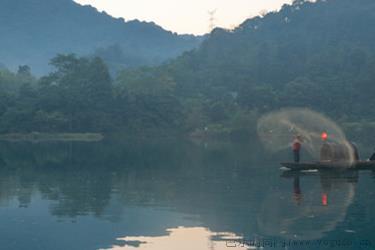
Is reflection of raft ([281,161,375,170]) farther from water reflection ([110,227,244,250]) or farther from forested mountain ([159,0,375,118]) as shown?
forested mountain ([159,0,375,118])

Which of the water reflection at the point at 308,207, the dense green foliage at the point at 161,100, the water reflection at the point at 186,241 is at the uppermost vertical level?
the dense green foliage at the point at 161,100

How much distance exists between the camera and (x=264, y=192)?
36625 mm

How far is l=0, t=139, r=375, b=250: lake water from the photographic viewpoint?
23719mm

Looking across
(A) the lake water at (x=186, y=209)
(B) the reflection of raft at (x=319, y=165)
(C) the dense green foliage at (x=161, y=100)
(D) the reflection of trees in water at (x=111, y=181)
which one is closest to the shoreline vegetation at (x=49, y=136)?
(C) the dense green foliage at (x=161, y=100)

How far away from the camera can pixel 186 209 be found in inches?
1213

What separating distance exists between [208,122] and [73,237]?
11453 centimetres

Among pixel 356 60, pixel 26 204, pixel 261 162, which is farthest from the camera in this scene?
pixel 356 60

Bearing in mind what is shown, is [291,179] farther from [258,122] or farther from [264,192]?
[258,122]

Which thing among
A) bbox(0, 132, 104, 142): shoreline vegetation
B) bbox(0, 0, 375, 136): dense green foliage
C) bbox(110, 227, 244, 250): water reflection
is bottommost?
bbox(110, 227, 244, 250): water reflection

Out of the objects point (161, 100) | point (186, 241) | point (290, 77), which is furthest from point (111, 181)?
point (290, 77)

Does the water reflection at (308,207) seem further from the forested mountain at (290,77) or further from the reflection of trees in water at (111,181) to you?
the forested mountain at (290,77)

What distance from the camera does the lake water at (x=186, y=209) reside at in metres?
23.7

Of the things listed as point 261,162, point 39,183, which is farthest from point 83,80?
point 39,183

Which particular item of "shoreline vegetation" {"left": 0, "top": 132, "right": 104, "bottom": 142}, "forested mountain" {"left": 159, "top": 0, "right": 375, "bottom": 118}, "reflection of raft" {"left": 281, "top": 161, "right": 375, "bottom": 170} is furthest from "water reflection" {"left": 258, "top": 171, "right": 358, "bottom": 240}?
"forested mountain" {"left": 159, "top": 0, "right": 375, "bottom": 118}
